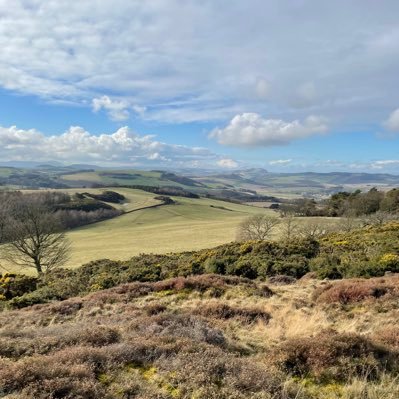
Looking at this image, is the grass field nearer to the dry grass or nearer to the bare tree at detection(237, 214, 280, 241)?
the bare tree at detection(237, 214, 280, 241)

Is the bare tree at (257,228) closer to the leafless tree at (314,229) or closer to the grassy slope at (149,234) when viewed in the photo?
the leafless tree at (314,229)

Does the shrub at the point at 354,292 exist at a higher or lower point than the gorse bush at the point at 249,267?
higher

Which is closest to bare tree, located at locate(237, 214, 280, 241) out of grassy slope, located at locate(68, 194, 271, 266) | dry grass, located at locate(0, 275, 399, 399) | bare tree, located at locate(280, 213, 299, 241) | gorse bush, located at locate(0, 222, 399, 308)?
bare tree, located at locate(280, 213, 299, 241)

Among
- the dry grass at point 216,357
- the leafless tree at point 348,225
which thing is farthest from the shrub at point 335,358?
the leafless tree at point 348,225

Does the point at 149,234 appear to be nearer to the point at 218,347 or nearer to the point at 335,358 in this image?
the point at 218,347

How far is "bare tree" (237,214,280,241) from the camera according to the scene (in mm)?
51031

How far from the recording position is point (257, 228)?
5162 centimetres

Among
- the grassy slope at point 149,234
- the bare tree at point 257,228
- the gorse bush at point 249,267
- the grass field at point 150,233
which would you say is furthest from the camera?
the grassy slope at point 149,234

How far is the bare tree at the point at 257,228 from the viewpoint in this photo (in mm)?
51031

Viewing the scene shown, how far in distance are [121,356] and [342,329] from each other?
20.3 feet

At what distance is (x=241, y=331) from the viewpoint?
9.58 m

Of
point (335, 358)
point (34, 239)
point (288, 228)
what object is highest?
point (335, 358)

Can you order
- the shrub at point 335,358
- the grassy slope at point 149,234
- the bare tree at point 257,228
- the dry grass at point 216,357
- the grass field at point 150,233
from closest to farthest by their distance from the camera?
1. the dry grass at point 216,357
2. the shrub at point 335,358
3. the bare tree at point 257,228
4. the grass field at point 150,233
5. the grassy slope at point 149,234

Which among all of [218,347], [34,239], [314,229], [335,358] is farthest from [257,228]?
[335,358]
